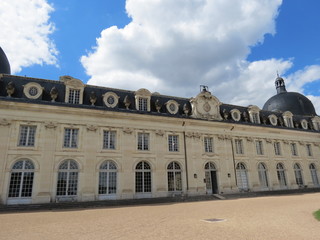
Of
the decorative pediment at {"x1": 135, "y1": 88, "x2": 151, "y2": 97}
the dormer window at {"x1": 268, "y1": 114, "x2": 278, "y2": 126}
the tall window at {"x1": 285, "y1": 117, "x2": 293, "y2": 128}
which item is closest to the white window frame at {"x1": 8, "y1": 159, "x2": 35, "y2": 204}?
the decorative pediment at {"x1": 135, "y1": 88, "x2": 151, "y2": 97}

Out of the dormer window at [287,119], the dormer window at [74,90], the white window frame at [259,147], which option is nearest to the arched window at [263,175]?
the white window frame at [259,147]

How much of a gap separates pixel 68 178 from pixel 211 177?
13802 millimetres

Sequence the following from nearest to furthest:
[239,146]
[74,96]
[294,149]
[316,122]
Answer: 1. [74,96]
2. [239,146]
3. [294,149]
4. [316,122]

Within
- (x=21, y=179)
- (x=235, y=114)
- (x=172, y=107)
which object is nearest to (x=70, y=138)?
(x=21, y=179)

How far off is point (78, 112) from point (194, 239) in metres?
15.8

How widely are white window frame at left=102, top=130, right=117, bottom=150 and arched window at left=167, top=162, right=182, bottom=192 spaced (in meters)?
5.72

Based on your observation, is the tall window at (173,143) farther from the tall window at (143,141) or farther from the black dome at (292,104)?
the black dome at (292,104)

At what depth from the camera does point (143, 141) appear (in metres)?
21.8

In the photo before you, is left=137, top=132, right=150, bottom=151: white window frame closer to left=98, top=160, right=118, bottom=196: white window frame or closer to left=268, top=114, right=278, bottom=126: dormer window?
left=98, top=160, right=118, bottom=196: white window frame

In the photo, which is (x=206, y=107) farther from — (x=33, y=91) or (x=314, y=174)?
(x=314, y=174)

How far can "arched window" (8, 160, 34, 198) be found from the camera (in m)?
16.9

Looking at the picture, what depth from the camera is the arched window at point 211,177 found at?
23642mm

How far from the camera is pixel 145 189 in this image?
20.8 meters

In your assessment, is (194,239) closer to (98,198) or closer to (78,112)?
(98,198)
